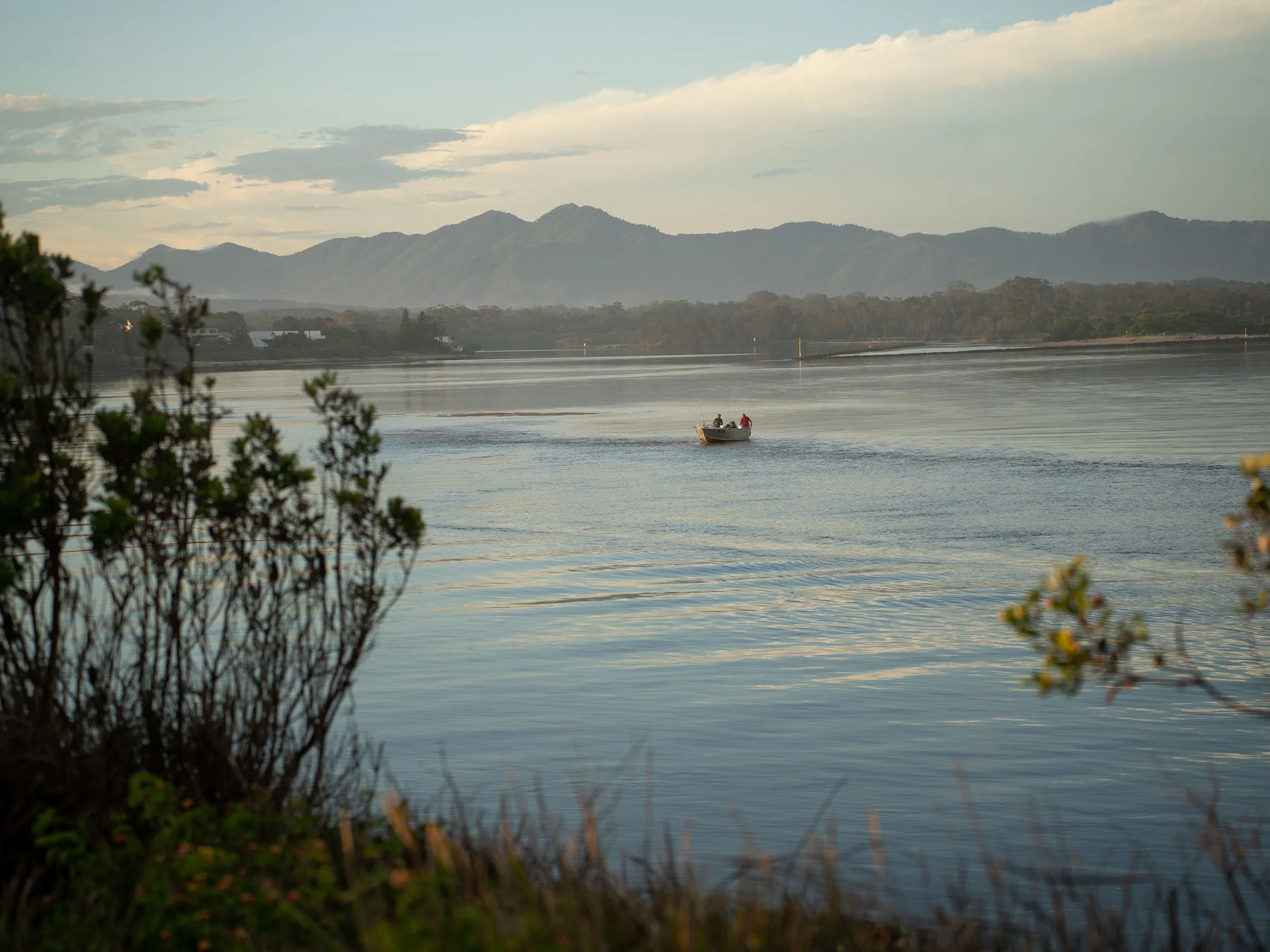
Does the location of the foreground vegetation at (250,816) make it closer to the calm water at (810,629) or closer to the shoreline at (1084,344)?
the calm water at (810,629)

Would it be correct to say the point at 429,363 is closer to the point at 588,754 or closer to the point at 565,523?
the point at 565,523

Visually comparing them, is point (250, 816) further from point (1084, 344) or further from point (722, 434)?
point (1084, 344)

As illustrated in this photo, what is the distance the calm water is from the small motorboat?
283 centimetres

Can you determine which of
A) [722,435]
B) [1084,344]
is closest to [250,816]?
[722,435]

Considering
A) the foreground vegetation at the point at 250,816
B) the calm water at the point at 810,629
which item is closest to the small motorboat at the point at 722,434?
the calm water at the point at 810,629

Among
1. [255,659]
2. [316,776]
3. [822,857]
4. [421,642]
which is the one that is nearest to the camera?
[822,857]

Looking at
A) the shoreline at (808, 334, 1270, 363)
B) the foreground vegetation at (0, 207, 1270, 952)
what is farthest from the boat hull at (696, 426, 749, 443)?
the shoreline at (808, 334, 1270, 363)

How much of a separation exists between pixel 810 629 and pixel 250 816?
1084 centimetres

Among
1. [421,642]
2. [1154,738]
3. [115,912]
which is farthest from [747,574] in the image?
[115,912]

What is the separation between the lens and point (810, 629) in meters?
15.7

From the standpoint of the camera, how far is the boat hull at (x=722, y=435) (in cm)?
4972

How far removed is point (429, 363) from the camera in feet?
648

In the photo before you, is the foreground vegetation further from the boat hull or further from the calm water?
the boat hull

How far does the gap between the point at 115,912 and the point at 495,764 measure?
5406mm
